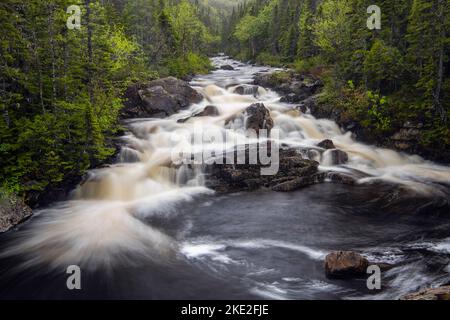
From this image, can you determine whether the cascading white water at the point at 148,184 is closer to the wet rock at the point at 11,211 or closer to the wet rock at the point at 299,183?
the wet rock at the point at 11,211

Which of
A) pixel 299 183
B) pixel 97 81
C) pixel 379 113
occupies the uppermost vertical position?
pixel 97 81

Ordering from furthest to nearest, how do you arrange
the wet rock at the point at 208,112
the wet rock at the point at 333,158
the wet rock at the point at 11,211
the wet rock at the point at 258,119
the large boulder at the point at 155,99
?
the large boulder at the point at 155,99 < the wet rock at the point at 208,112 < the wet rock at the point at 258,119 < the wet rock at the point at 333,158 < the wet rock at the point at 11,211

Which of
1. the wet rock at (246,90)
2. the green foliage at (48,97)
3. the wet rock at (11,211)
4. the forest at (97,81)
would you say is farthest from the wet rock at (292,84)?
the wet rock at (11,211)

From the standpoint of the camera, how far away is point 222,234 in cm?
1400

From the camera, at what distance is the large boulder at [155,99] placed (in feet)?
93.2

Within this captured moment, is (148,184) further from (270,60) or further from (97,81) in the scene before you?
(270,60)

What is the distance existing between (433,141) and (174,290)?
63.7 feet

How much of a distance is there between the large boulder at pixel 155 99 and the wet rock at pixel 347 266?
20.6 m

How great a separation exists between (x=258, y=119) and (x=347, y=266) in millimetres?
15719

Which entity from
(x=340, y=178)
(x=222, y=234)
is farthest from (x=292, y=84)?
(x=222, y=234)

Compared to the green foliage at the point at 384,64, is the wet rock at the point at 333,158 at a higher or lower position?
lower

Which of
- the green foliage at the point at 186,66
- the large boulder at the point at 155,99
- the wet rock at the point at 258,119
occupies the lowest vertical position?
the wet rock at the point at 258,119

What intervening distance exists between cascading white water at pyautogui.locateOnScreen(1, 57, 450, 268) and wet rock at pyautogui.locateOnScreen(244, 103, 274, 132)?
0.93m
